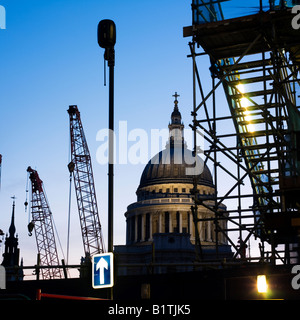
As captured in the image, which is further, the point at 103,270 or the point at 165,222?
the point at 165,222

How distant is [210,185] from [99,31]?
133 m

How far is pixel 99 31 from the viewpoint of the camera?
498 inches

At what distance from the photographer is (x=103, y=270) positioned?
11.0 meters

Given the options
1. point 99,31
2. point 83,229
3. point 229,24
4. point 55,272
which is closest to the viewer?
point 99,31

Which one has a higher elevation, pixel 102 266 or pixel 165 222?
pixel 165 222

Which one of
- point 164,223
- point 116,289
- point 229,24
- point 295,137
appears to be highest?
point 164,223

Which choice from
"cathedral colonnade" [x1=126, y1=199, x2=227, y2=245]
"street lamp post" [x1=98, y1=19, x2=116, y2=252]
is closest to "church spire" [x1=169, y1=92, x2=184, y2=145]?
"cathedral colonnade" [x1=126, y1=199, x2=227, y2=245]

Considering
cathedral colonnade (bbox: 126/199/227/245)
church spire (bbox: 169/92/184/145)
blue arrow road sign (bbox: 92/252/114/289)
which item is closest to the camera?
blue arrow road sign (bbox: 92/252/114/289)

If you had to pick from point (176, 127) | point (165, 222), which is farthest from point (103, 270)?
point (176, 127)

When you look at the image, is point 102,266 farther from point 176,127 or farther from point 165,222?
point 176,127

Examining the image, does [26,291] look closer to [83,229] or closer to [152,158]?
[83,229]

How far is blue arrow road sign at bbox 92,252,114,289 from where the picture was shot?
1088 cm

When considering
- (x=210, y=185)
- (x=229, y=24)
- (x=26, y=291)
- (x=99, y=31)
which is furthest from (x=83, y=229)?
(x=99, y=31)

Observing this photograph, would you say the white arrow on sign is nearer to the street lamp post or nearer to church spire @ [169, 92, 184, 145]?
the street lamp post
